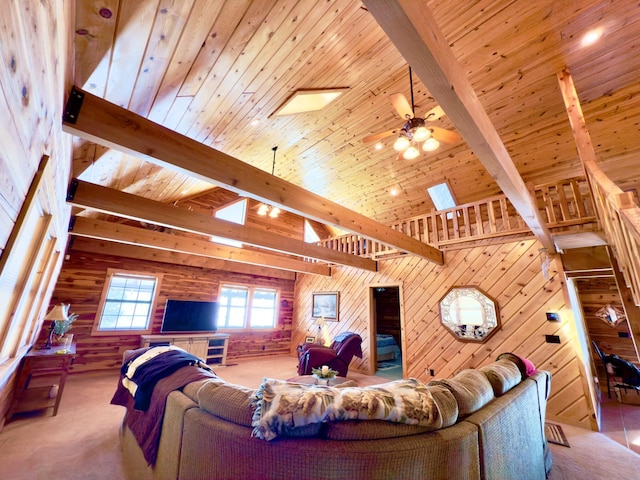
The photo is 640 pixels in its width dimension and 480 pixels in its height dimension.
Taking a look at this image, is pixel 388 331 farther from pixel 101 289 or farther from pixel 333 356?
pixel 101 289

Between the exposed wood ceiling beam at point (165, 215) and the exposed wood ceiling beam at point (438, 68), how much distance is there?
318 cm

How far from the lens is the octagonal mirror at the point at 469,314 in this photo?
4.36 metres

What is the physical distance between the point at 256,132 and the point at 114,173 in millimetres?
2017

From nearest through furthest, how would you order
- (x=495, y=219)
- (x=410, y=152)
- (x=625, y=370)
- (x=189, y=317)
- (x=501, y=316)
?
(x=410, y=152), (x=625, y=370), (x=501, y=316), (x=495, y=219), (x=189, y=317)

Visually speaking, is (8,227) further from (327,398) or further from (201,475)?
(327,398)

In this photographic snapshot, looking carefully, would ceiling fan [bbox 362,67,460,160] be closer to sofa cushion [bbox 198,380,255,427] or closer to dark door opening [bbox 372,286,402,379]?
sofa cushion [bbox 198,380,255,427]

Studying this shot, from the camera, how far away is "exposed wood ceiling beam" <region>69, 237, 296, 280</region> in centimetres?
528

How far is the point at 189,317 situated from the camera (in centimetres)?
624

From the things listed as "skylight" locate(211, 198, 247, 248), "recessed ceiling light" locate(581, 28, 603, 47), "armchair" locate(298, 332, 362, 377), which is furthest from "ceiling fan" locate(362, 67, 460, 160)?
"skylight" locate(211, 198, 247, 248)

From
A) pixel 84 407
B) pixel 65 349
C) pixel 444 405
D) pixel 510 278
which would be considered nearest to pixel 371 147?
pixel 510 278

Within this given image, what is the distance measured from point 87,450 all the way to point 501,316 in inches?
222

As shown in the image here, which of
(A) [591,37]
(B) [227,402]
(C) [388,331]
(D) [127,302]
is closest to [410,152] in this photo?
(A) [591,37]

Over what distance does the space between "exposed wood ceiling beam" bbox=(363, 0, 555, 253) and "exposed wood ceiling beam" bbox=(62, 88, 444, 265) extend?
5.46ft

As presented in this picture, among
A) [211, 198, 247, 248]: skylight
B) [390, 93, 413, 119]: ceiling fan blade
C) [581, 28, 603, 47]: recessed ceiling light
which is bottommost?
[390, 93, 413, 119]: ceiling fan blade
